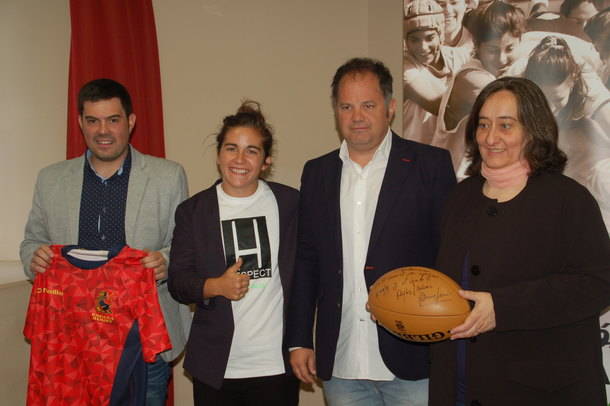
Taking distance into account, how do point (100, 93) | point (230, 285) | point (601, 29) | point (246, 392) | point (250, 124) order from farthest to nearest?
point (601, 29)
point (100, 93)
point (250, 124)
point (246, 392)
point (230, 285)

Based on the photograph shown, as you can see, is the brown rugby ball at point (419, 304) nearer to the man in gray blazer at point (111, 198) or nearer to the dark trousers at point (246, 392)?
the dark trousers at point (246, 392)

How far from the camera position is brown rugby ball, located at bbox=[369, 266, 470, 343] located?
1566 millimetres

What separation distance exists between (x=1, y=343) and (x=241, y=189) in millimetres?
1629

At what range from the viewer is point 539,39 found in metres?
2.73

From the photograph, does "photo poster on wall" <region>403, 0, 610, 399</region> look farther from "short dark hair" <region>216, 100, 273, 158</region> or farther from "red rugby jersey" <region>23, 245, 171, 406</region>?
"red rugby jersey" <region>23, 245, 171, 406</region>

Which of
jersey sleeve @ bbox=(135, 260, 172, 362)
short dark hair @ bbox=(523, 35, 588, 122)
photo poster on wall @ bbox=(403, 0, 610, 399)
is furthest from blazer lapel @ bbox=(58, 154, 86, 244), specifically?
short dark hair @ bbox=(523, 35, 588, 122)

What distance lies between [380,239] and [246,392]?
2.45 ft

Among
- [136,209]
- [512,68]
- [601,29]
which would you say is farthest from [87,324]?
[601,29]

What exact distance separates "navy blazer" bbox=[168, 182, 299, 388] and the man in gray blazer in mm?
225

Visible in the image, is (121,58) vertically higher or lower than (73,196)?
higher

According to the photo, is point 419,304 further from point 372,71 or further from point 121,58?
point 121,58

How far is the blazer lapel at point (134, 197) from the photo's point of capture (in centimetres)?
227

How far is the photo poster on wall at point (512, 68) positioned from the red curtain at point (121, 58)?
56.8 inches

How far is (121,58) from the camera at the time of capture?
2.96 meters
